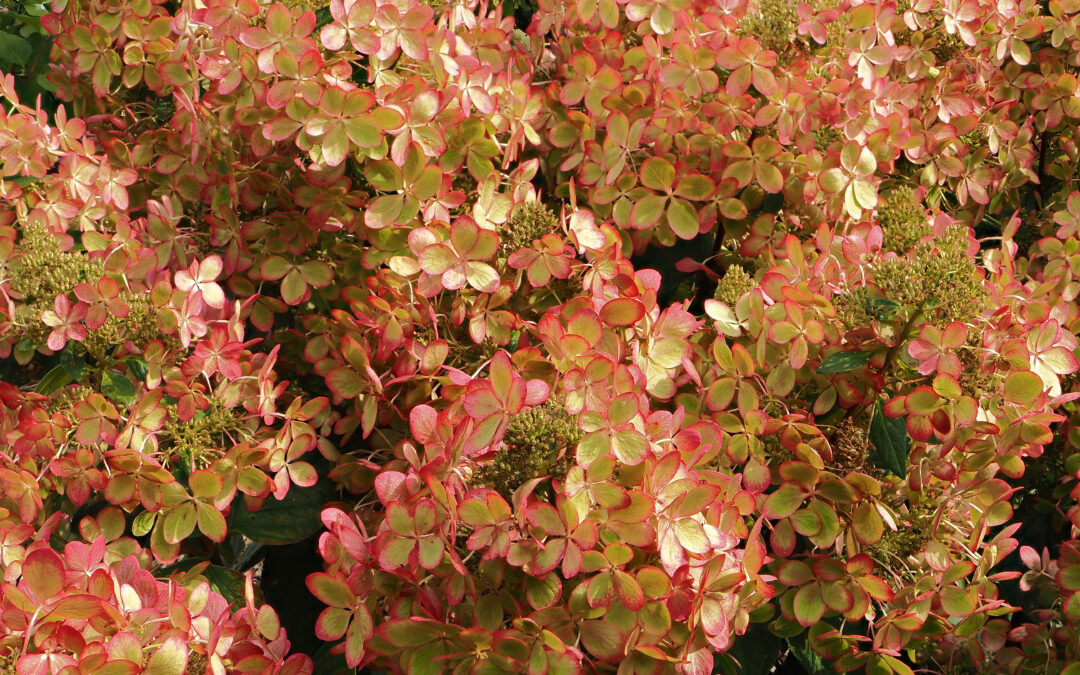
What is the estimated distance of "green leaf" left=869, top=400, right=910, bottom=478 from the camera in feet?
3.32

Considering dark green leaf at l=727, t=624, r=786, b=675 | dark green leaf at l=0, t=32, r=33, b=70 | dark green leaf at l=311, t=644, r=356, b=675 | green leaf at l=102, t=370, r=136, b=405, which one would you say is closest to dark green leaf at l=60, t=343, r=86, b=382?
green leaf at l=102, t=370, r=136, b=405

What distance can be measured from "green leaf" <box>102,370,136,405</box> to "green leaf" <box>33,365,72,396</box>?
0.12 meters

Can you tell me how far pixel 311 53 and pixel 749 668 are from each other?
0.97 meters

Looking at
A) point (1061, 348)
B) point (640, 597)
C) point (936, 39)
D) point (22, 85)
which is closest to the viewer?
point (640, 597)

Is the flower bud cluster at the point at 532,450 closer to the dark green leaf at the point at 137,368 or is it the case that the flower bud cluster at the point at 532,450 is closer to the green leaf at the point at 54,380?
the dark green leaf at the point at 137,368

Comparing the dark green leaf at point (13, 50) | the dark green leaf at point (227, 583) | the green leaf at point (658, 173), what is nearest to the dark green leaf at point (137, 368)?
the dark green leaf at point (227, 583)

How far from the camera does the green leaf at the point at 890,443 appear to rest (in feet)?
3.32

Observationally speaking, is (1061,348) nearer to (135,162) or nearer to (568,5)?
(568,5)

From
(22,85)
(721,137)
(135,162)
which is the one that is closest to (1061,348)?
(721,137)

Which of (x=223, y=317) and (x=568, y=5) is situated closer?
(x=223, y=317)

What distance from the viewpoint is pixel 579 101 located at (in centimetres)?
137

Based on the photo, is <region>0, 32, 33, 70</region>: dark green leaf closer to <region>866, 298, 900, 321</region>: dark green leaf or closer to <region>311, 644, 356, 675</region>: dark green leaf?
<region>311, 644, 356, 675</region>: dark green leaf

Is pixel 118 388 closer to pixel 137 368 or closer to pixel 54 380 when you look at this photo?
pixel 137 368

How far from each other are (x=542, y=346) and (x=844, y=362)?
1.14 feet
